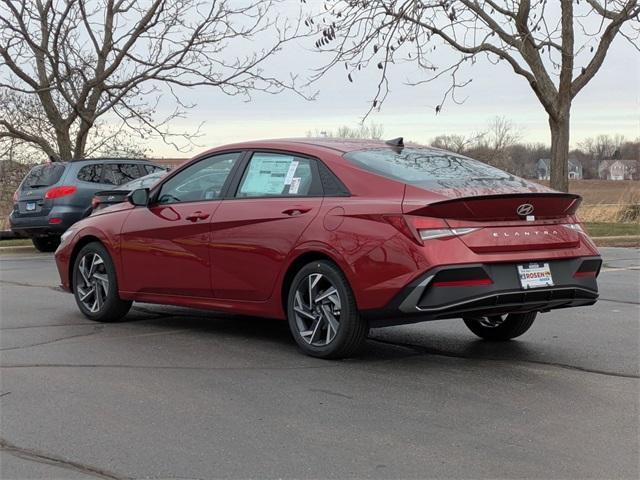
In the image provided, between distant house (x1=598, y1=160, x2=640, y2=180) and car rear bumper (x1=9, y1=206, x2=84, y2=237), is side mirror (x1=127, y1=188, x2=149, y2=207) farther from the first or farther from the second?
distant house (x1=598, y1=160, x2=640, y2=180)

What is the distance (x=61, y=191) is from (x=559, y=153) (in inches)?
447

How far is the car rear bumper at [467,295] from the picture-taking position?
17.8 ft

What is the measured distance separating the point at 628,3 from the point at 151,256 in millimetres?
10697

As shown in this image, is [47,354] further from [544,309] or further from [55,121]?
[55,121]

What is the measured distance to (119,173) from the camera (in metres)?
17.3

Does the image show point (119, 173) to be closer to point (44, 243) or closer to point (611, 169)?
point (44, 243)

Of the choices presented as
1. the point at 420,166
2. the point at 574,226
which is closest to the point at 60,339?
the point at 420,166

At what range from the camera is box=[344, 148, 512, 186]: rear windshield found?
5.96 m

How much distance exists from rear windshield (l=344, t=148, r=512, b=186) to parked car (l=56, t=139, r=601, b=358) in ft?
0.06

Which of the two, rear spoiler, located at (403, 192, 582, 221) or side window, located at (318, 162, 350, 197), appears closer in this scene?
rear spoiler, located at (403, 192, 582, 221)

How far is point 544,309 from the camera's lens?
593 cm

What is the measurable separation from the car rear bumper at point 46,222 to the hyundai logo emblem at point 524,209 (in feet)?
39.2

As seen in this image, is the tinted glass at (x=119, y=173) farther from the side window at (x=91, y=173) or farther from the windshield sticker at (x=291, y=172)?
the windshield sticker at (x=291, y=172)

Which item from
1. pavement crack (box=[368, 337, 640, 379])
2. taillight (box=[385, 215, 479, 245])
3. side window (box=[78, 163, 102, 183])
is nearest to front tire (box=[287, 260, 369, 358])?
taillight (box=[385, 215, 479, 245])
